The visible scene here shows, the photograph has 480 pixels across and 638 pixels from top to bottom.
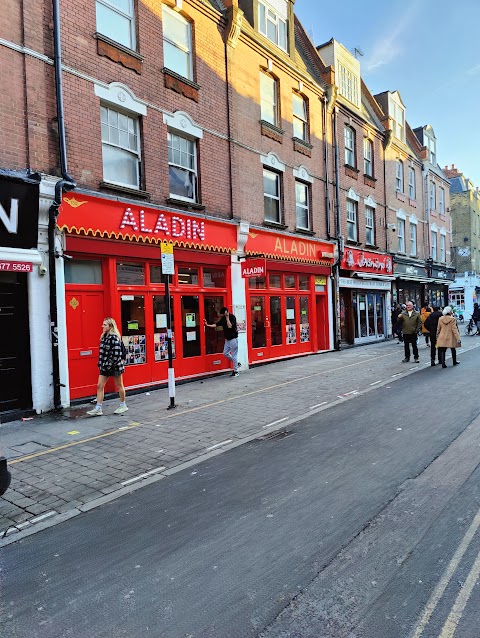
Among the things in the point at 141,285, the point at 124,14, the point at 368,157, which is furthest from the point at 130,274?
the point at 368,157

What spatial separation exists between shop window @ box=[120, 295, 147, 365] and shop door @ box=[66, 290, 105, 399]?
64 cm

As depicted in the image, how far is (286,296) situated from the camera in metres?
15.6

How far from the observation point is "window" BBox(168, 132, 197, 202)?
1137 cm

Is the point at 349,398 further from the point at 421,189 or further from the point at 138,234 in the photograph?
the point at 421,189

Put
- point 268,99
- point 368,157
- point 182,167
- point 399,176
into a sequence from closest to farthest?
point 182,167 → point 268,99 → point 368,157 → point 399,176

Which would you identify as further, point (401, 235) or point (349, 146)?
point (401, 235)

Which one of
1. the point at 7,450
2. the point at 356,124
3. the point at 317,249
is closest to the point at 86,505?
the point at 7,450

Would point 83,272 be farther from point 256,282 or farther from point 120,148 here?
point 256,282

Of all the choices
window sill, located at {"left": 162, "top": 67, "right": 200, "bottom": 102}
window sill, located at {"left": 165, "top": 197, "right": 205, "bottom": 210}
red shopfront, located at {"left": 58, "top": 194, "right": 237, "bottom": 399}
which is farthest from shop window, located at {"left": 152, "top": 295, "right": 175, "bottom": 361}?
window sill, located at {"left": 162, "top": 67, "right": 200, "bottom": 102}

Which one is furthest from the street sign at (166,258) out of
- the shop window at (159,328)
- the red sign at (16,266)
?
→ the shop window at (159,328)

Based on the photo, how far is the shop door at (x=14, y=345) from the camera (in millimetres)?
7965

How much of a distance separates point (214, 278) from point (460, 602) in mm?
10570

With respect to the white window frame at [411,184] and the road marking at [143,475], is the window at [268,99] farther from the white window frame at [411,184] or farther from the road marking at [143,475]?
the white window frame at [411,184]

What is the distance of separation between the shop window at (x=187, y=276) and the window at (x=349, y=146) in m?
10.7
